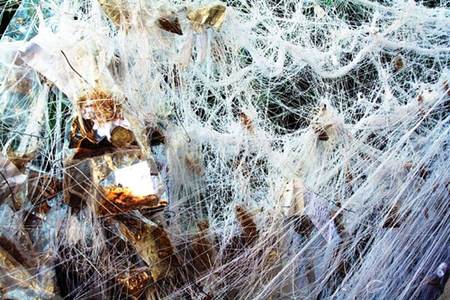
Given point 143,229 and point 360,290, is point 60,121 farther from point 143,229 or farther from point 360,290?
point 360,290

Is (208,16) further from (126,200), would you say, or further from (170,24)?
(126,200)

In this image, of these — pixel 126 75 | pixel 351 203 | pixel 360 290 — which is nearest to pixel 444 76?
pixel 351 203

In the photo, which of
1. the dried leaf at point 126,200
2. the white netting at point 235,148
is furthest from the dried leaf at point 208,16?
the dried leaf at point 126,200

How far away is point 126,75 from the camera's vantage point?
3.65 ft

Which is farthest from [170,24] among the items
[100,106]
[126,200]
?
[126,200]

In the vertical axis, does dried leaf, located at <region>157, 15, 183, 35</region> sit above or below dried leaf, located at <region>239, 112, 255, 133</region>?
above

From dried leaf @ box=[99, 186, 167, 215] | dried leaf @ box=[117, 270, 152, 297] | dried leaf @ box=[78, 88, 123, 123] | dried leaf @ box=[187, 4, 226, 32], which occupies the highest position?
dried leaf @ box=[187, 4, 226, 32]

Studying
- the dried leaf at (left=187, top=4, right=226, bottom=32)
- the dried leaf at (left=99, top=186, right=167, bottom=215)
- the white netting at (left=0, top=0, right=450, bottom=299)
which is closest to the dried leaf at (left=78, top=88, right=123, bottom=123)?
the white netting at (left=0, top=0, right=450, bottom=299)

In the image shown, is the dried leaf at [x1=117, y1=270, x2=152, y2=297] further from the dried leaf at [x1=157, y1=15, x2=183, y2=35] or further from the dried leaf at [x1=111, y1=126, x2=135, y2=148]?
the dried leaf at [x1=157, y1=15, x2=183, y2=35]

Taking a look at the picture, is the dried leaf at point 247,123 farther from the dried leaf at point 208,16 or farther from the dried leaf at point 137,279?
the dried leaf at point 137,279

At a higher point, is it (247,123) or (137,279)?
(247,123)

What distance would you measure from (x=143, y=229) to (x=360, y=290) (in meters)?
0.51

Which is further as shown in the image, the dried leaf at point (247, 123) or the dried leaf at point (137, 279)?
the dried leaf at point (247, 123)

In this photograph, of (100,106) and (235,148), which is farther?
(235,148)
